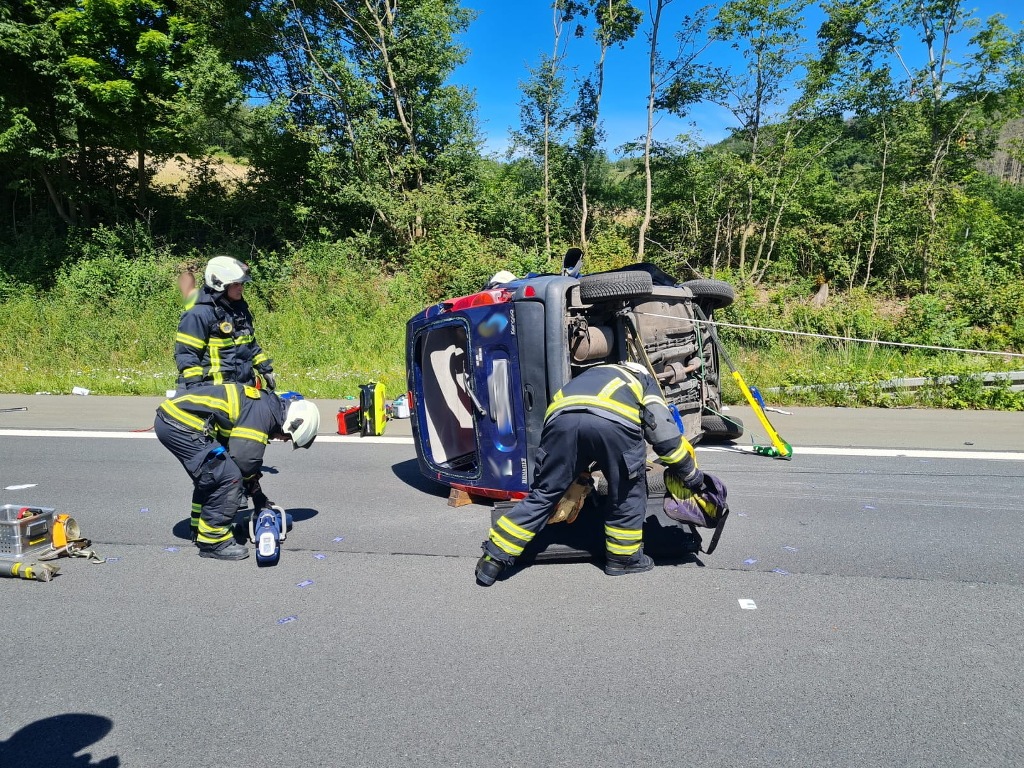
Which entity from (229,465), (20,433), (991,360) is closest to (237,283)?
(229,465)

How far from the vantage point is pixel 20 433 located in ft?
28.8

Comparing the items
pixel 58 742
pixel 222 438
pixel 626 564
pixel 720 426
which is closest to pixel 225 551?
pixel 222 438

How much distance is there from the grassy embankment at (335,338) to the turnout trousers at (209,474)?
21.7 ft

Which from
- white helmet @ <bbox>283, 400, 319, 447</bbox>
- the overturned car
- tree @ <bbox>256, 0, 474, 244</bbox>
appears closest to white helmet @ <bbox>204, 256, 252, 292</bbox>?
white helmet @ <bbox>283, 400, 319, 447</bbox>

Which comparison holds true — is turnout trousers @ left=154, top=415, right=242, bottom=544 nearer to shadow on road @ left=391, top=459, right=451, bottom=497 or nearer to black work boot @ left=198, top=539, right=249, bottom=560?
black work boot @ left=198, top=539, right=249, bottom=560

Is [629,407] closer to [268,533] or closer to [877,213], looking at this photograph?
[268,533]

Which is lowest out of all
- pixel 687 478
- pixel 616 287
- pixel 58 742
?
pixel 58 742

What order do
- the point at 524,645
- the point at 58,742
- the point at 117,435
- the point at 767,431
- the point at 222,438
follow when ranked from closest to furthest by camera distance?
the point at 58,742 < the point at 524,645 < the point at 222,438 < the point at 767,431 < the point at 117,435

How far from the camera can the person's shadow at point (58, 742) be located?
2705 mm

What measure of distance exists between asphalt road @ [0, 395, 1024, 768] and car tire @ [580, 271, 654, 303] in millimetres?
1610

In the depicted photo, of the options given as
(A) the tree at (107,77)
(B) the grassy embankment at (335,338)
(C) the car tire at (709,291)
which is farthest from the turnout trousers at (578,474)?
(A) the tree at (107,77)

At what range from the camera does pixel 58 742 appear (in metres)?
2.83

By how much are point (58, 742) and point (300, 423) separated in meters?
2.25

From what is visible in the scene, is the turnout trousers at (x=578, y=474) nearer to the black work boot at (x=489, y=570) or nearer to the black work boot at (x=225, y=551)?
the black work boot at (x=489, y=570)
